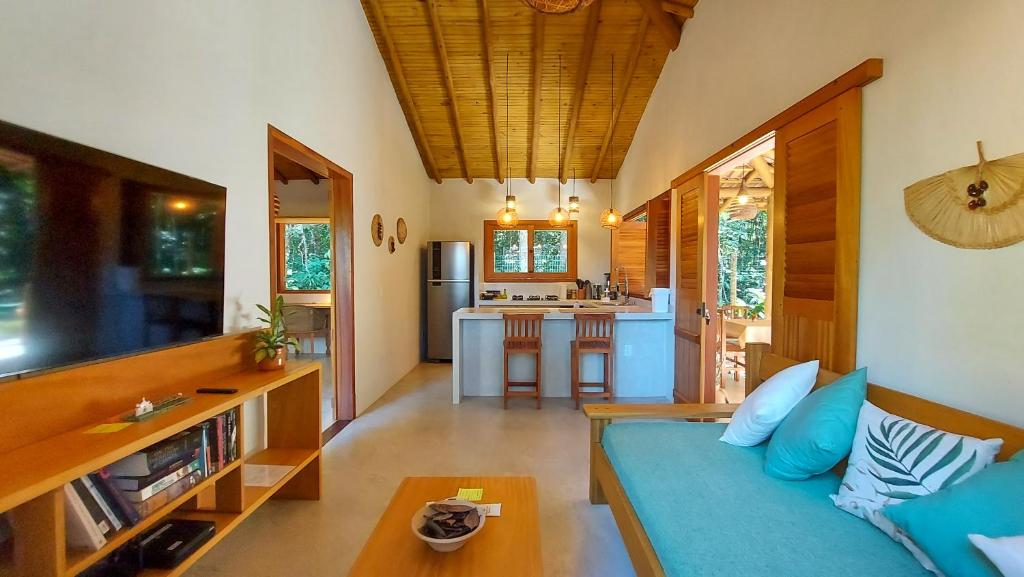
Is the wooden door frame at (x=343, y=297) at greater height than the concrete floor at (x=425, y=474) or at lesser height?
greater

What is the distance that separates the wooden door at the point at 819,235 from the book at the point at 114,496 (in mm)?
2872

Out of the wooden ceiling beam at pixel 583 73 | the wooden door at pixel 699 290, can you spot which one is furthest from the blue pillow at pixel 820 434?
the wooden ceiling beam at pixel 583 73

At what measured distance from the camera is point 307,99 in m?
3.04

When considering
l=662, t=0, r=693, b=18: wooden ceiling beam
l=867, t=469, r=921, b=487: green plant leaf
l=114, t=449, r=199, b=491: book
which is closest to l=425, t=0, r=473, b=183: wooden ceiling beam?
l=662, t=0, r=693, b=18: wooden ceiling beam

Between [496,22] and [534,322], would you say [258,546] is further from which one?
[496,22]

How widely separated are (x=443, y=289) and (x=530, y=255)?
169cm

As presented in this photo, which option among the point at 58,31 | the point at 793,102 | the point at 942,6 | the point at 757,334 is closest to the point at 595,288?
the point at 757,334

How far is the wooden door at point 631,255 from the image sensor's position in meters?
5.99

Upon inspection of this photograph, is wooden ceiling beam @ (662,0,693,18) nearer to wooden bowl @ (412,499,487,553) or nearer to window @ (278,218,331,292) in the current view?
wooden bowl @ (412,499,487,553)

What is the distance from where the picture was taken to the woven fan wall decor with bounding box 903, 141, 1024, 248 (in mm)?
1308

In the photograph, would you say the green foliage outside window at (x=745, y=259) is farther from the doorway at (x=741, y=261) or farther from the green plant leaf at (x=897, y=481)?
the green plant leaf at (x=897, y=481)

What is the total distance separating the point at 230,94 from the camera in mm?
2244

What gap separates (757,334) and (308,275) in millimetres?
6304

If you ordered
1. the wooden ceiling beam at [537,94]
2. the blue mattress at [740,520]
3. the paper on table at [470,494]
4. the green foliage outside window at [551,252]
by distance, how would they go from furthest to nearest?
1. the green foliage outside window at [551,252]
2. the wooden ceiling beam at [537,94]
3. the paper on table at [470,494]
4. the blue mattress at [740,520]
